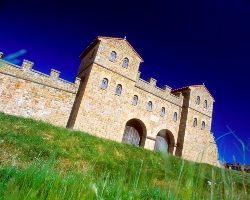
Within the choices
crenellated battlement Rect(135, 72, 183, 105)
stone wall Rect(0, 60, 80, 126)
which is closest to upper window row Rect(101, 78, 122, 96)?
crenellated battlement Rect(135, 72, 183, 105)

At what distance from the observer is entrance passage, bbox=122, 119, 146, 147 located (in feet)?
64.0

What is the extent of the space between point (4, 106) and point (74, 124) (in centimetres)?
506

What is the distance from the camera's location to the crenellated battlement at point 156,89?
805 inches

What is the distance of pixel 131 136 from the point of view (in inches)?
776

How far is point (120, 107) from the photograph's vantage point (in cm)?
1812

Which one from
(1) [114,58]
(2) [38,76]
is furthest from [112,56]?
(2) [38,76]

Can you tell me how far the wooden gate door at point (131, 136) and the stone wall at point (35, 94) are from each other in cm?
604

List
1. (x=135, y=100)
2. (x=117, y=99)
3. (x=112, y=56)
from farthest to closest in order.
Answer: (x=135, y=100) → (x=112, y=56) → (x=117, y=99)

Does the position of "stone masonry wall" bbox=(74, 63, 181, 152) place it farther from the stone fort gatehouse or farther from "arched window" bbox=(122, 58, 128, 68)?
"arched window" bbox=(122, 58, 128, 68)

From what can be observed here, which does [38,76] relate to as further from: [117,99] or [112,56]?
[117,99]

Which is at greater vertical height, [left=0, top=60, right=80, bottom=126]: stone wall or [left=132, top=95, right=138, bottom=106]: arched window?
[left=132, top=95, right=138, bottom=106]: arched window

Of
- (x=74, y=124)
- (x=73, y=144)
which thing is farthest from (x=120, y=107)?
(x=73, y=144)

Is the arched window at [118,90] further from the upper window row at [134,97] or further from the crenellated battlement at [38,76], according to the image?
the crenellated battlement at [38,76]

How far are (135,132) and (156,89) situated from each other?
17.3 ft
